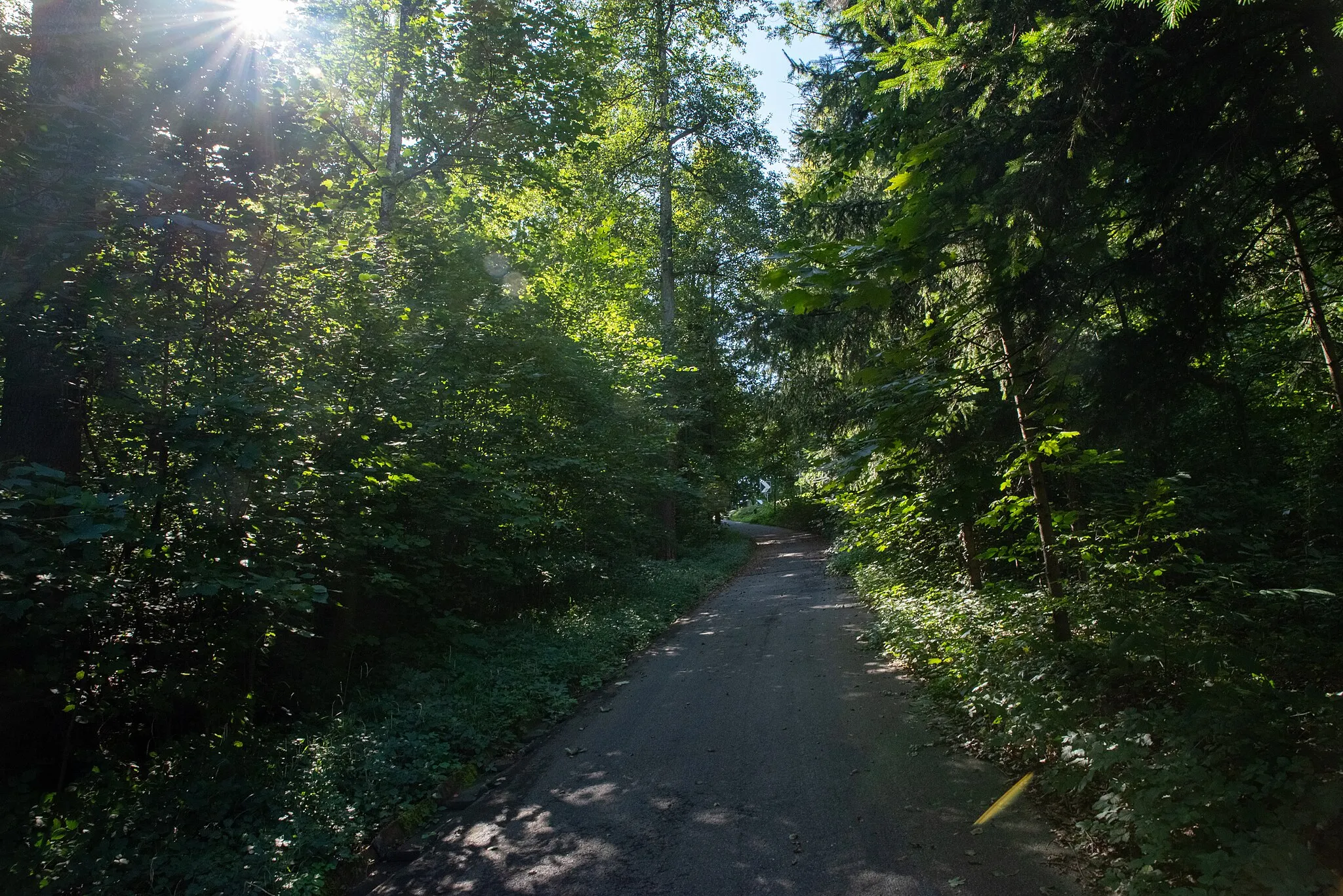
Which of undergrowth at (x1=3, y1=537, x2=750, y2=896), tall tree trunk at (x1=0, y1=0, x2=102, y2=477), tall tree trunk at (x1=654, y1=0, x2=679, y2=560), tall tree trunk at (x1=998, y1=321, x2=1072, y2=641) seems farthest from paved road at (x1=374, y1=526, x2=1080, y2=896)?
tall tree trunk at (x1=654, y1=0, x2=679, y2=560)

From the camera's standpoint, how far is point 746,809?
5105mm

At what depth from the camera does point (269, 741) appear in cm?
616

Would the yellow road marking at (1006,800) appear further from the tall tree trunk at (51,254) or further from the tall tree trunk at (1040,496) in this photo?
the tall tree trunk at (51,254)

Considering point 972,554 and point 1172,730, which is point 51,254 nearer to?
point 1172,730

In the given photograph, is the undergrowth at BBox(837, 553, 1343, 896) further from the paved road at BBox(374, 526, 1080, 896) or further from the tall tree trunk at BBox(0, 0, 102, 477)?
the tall tree trunk at BBox(0, 0, 102, 477)

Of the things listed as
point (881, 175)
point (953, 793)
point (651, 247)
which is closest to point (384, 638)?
point (953, 793)

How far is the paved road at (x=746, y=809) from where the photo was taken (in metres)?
4.17

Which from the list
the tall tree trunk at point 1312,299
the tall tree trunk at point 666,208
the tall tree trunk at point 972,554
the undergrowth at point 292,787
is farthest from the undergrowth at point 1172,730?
the tall tree trunk at point 666,208

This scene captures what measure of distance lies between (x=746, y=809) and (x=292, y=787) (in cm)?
325

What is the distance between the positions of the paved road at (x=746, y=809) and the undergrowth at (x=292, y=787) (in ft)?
1.72

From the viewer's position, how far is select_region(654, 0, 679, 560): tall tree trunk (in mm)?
22375

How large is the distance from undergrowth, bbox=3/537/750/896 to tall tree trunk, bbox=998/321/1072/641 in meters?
5.14

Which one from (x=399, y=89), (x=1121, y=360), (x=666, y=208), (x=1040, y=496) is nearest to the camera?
(x=1121, y=360)

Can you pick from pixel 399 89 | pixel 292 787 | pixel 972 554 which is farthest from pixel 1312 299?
pixel 399 89
